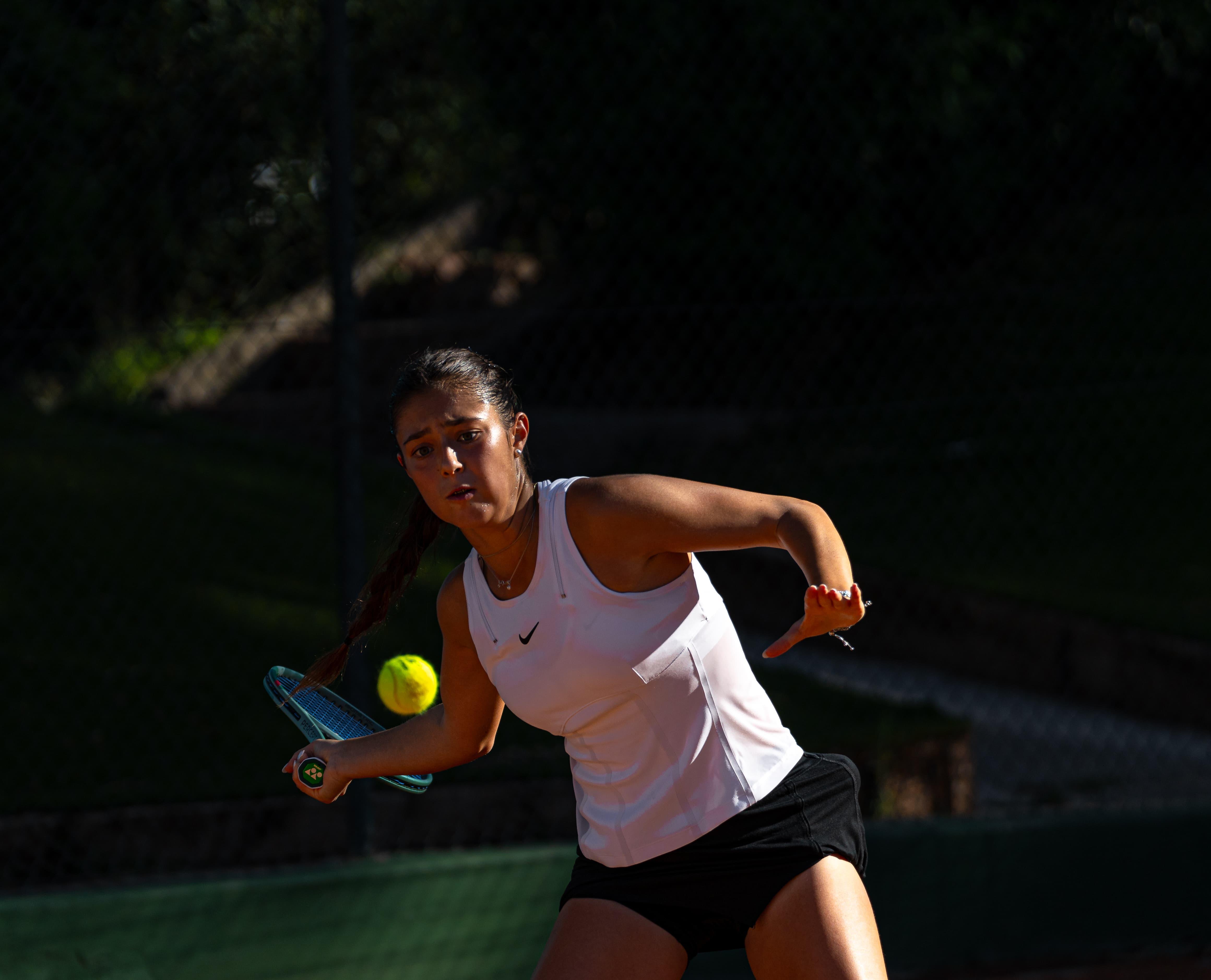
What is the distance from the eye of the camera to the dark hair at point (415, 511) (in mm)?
2279

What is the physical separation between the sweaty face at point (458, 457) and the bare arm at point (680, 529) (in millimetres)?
135

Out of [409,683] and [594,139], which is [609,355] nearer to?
[594,139]

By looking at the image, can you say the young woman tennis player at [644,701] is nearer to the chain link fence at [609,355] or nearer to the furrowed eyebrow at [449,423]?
the furrowed eyebrow at [449,423]

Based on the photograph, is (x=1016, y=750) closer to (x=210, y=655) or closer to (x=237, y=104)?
(x=210, y=655)

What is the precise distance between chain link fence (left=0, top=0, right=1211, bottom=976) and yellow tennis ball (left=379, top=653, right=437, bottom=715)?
0.32 m

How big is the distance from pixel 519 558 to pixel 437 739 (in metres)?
0.43

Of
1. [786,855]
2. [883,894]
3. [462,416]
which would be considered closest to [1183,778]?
[883,894]

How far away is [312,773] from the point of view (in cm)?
250

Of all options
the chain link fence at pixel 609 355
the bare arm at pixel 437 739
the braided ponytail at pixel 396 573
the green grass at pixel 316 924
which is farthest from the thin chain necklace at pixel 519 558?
the green grass at pixel 316 924

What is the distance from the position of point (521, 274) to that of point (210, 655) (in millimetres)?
2846

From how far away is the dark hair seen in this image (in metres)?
2.28

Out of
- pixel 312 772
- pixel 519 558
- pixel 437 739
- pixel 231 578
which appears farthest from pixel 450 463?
pixel 231 578

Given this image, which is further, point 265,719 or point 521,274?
point 521,274

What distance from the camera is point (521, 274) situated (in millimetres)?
7559
